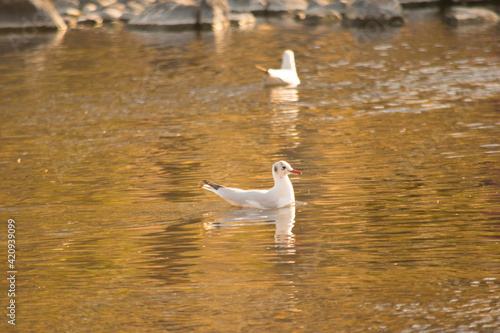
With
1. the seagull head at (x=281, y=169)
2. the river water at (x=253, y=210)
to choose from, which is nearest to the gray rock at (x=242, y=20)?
Result: the river water at (x=253, y=210)

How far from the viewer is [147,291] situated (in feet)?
29.1

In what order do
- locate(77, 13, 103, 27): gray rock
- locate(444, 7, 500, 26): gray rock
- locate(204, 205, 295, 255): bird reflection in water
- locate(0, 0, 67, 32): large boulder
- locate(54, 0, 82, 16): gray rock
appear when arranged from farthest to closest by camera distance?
locate(54, 0, 82, 16): gray rock < locate(77, 13, 103, 27): gray rock < locate(0, 0, 67, 32): large boulder < locate(444, 7, 500, 26): gray rock < locate(204, 205, 295, 255): bird reflection in water

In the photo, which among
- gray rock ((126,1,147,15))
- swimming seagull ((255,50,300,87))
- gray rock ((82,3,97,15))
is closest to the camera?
swimming seagull ((255,50,300,87))

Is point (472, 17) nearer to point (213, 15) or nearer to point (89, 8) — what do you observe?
point (213, 15)

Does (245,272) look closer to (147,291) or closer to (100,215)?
(147,291)

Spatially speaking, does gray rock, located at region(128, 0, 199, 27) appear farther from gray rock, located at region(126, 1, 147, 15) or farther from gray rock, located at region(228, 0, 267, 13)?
gray rock, located at region(228, 0, 267, 13)

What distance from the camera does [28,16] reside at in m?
46.7

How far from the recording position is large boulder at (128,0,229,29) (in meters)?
→ 44.2

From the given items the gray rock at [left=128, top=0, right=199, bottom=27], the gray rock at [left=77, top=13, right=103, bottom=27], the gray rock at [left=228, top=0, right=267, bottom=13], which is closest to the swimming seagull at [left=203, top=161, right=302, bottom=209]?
the gray rock at [left=128, top=0, right=199, bottom=27]

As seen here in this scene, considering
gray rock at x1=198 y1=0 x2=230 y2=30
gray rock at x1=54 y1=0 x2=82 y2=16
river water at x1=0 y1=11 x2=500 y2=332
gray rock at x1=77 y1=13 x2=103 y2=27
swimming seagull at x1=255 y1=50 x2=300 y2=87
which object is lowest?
gray rock at x1=54 y1=0 x2=82 y2=16

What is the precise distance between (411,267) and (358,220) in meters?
1.93

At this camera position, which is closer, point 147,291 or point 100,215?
point 147,291

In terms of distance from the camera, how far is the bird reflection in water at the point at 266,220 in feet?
34.6

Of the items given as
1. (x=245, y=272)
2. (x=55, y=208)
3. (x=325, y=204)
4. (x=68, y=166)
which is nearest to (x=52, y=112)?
(x=68, y=166)
